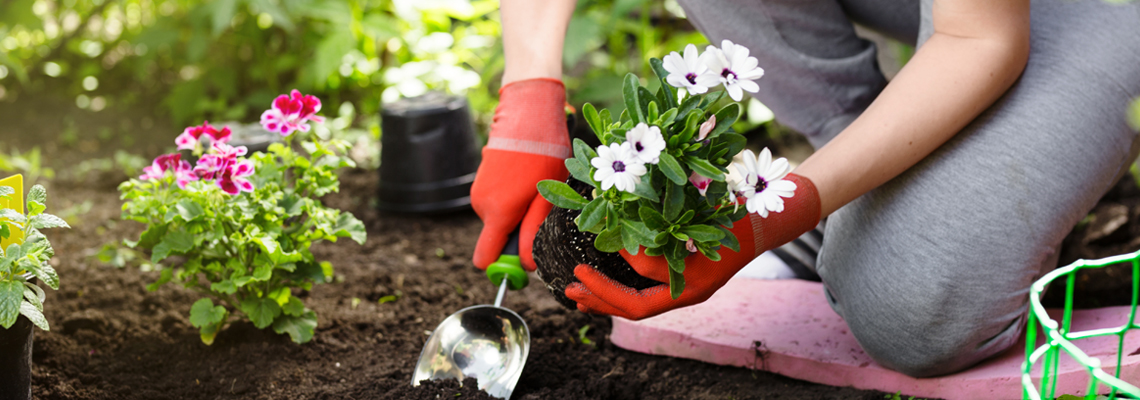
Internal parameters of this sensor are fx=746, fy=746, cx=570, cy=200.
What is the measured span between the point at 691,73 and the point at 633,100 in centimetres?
8

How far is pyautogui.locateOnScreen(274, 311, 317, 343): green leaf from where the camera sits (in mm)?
1275

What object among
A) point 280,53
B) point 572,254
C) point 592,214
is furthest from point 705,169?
point 280,53

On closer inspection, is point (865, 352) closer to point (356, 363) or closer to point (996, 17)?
point (996, 17)

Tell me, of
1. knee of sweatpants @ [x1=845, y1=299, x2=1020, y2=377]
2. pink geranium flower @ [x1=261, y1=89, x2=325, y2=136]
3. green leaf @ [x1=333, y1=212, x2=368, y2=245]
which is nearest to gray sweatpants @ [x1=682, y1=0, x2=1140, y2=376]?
knee of sweatpants @ [x1=845, y1=299, x2=1020, y2=377]

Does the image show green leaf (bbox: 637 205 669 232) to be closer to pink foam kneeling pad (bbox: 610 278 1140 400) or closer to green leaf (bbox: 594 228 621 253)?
green leaf (bbox: 594 228 621 253)

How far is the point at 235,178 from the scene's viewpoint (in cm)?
112

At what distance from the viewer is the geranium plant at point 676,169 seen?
0.82 m

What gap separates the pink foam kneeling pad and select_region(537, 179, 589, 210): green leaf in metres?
0.50

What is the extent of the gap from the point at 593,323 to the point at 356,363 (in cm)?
46

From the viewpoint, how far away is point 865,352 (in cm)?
132

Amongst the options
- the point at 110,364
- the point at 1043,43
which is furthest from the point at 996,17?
the point at 110,364

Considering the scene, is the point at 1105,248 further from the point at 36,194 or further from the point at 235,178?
the point at 36,194

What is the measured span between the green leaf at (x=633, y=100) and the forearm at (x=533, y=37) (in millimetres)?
385

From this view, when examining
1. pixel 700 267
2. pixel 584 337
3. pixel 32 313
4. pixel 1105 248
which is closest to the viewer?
pixel 32 313
